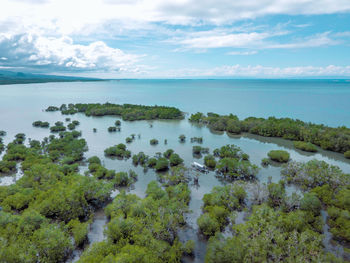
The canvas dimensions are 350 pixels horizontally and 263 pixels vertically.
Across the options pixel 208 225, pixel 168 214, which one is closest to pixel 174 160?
pixel 168 214

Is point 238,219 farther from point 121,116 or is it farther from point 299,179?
point 121,116

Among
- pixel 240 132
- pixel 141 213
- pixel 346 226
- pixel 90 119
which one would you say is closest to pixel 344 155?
pixel 240 132

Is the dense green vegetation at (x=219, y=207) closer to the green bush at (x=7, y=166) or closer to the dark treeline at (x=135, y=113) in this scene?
the green bush at (x=7, y=166)

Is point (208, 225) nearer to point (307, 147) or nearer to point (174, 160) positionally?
point (174, 160)

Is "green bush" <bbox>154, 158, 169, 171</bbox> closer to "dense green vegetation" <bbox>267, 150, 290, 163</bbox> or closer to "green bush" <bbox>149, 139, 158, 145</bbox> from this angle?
"green bush" <bbox>149, 139, 158, 145</bbox>

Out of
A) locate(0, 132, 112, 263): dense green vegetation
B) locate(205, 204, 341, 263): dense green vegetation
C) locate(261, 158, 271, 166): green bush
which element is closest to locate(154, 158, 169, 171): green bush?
locate(0, 132, 112, 263): dense green vegetation
